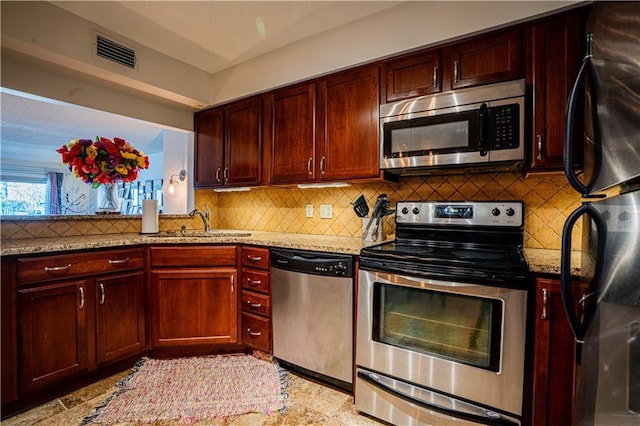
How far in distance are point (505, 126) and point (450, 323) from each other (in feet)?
3.52

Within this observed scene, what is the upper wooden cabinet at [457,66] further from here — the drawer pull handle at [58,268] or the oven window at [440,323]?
the drawer pull handle at [58,268]

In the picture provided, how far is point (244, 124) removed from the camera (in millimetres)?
2820

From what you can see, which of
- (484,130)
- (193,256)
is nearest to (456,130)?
(484,130)

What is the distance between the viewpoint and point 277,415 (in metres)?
1.76

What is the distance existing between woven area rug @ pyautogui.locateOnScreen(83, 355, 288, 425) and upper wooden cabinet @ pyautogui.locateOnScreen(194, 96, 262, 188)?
148cm

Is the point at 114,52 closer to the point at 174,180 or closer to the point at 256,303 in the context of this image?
the point at 174,180

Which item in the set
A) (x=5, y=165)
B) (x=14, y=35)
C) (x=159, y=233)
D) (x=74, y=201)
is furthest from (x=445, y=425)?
(x=5, y=165)

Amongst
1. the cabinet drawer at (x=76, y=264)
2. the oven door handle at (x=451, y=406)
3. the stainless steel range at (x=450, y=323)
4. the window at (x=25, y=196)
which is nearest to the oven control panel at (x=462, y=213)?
the stainless steel range at (x=450, y=323)

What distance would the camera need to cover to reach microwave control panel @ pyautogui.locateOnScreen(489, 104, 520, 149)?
1.65 metres

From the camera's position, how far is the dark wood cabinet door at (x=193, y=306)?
2355mm

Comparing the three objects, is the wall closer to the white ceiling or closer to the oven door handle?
the oven door handle

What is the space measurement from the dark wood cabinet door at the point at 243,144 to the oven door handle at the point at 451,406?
178cm

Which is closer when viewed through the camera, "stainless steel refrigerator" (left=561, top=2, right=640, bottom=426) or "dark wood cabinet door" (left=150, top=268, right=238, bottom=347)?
"stainless steel refrigerator" (left=561, top=2, right=640, bottom=426)

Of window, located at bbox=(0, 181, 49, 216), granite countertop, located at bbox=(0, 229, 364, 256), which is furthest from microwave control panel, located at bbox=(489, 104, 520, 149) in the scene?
window, located at bbox=(0, 181, 49, 216)
